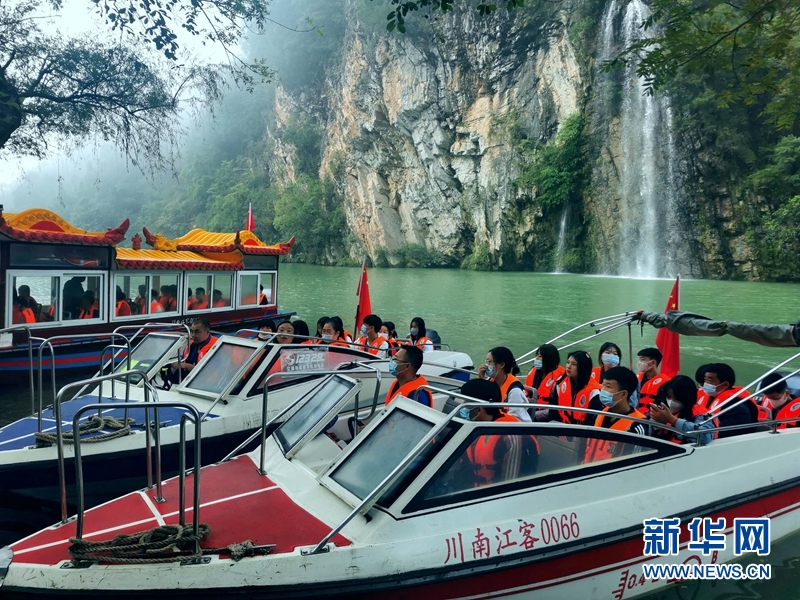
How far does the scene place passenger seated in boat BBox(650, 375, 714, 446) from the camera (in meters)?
4.11

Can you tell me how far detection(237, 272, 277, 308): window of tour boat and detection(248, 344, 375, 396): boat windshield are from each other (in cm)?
740

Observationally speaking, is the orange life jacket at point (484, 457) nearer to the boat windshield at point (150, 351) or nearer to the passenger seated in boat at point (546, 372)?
the passenger seated in boat at point (546, 372)

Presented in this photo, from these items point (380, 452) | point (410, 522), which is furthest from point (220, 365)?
point (410, 522)

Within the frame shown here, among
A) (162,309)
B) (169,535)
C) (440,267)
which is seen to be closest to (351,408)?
(169,535)

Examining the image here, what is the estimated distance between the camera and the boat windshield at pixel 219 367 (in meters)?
5.91

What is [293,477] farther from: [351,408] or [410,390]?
[351,408]

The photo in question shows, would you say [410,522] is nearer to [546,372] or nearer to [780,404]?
[546,372]

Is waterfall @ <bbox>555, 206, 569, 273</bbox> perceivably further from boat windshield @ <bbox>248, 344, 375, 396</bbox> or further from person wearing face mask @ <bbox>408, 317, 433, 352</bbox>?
boat windshield @ <bbox>248, 344, 375, 396</bbox>

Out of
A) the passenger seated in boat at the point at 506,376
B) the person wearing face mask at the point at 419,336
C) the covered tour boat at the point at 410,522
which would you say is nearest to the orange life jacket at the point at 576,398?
the passenger seated in boat at the point at 506,376

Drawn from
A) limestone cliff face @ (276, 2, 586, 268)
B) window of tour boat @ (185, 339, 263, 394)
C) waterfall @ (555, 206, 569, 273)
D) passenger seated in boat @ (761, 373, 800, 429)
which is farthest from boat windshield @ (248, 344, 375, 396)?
limestone cliff face @ (276, 2, 586, 268)

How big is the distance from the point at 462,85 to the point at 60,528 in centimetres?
4228

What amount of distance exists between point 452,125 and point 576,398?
39474mm

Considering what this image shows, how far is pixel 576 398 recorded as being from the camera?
528 cm

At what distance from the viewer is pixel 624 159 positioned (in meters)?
35.2
